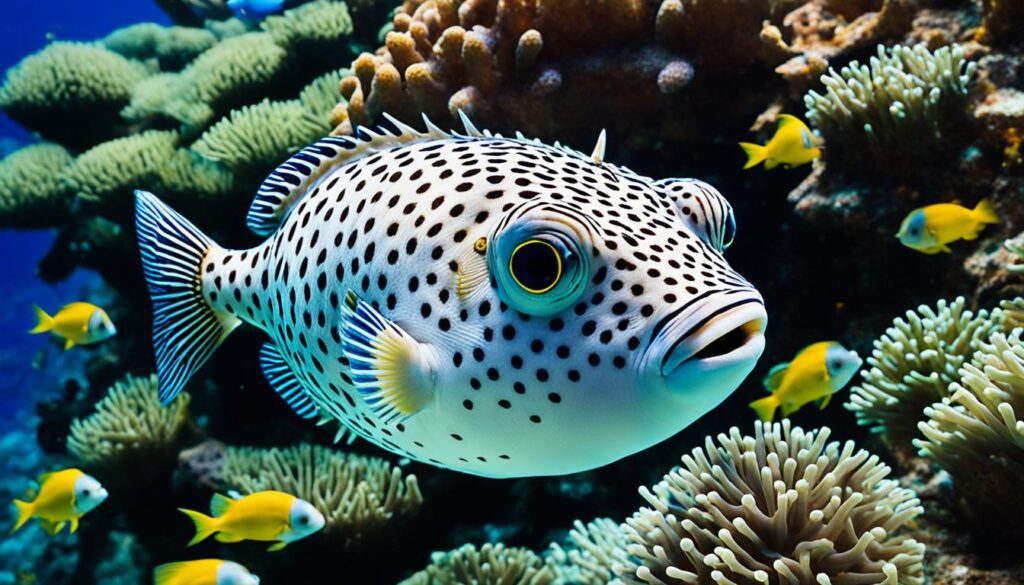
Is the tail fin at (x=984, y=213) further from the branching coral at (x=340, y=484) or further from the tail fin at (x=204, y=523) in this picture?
the tail fin at (x=204, y=523)

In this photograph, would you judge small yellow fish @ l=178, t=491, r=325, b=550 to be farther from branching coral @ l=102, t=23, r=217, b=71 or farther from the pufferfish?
branching coral @ l=102, t=23, r=217, b=71

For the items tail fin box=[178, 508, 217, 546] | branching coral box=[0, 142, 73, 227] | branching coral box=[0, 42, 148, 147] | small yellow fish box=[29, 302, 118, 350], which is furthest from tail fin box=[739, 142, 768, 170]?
branching coral box=[0, 42, 148, 147]

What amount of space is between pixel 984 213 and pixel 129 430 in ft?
21.4

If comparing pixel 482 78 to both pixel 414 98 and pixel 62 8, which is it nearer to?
pixel 414 98

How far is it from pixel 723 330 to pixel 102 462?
6.08 metres

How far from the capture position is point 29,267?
1700 inches

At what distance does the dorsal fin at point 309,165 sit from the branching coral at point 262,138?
11.4 ft

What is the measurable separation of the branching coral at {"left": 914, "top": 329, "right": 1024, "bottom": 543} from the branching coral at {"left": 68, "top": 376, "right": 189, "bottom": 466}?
5.55 meters

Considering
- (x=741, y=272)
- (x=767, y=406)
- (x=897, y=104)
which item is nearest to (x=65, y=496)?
(x=767, y=406)

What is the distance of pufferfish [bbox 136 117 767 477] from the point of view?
4.91 ft

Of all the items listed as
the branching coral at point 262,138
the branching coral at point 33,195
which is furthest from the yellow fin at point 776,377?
the branching coral at point 33,195

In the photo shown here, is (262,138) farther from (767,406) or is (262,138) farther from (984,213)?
(984,213)

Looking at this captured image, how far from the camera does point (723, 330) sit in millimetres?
1400

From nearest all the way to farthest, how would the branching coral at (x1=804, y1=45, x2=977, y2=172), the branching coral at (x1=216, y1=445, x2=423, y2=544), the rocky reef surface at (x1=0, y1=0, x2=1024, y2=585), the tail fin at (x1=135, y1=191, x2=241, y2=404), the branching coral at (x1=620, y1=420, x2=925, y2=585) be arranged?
the branching coral at (x1=620, y1=420, x2=925, y2=585), the rocky reef surface at (x1=0, y1=0, x2=1024, y2=585), the tail fin at (x1=135, y1=191, x2=241, y2=404), the branching coral at (x1=804, y1=45, x2=977, y2=172), the branching coral at (x1=216, y1=445, x2=423, y2=544)
